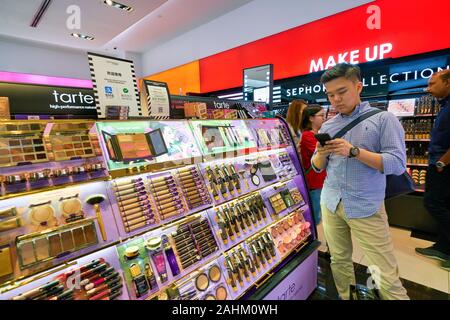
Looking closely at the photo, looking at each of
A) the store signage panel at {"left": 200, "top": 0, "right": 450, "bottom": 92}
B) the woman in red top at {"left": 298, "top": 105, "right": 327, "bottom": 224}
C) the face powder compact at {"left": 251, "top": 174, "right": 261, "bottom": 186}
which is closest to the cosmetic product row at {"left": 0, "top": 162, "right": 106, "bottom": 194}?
the face powder compact at {"left": 251, "top": 174, "right": 261, "bottom": 186}

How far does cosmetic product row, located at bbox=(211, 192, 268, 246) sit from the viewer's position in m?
1.69

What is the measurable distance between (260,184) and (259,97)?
167cm

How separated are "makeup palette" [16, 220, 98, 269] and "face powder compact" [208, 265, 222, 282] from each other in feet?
2.40

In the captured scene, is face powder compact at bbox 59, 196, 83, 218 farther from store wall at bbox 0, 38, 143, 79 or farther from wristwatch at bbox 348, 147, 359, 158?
store wall at bbox 0, 38, 143, 79

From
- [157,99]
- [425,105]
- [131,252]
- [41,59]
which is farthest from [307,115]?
[41,59]

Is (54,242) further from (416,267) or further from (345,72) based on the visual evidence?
(416,267)

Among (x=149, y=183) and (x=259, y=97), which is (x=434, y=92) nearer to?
(x=259, y=97)

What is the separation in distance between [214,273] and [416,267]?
2.60 metres

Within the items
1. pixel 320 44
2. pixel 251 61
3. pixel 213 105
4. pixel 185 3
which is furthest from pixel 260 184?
pixel 185 3

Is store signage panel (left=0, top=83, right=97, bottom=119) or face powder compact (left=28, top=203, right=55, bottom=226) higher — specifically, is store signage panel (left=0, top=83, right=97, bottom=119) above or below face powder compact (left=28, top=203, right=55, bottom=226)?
above

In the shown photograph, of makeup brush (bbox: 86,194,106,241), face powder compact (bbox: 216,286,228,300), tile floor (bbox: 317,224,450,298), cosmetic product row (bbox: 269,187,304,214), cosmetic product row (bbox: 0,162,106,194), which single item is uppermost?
cosmetic product row (bbox: 0,162,106,194)

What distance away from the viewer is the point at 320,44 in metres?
4.55

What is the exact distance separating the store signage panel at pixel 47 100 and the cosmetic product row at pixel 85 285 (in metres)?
0.99

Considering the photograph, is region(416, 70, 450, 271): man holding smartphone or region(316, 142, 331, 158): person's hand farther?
region(416, 70, 450, 271): man holding smartphone
